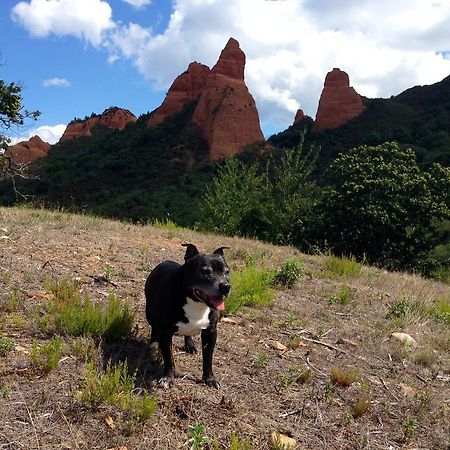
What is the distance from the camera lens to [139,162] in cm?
7338

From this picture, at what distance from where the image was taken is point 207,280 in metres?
3.72

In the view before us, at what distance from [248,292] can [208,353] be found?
8.06 ft

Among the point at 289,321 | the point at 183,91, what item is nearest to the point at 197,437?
the point at 289,321

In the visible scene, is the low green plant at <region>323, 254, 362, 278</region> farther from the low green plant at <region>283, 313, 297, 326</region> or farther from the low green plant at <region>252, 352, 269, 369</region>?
the low green plant at <region>252, 352, 269, 369</region>

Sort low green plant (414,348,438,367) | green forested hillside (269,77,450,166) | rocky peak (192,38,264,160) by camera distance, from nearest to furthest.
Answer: low green plant (414,348,438,367), green forested hillside (269,77,450,166), rocky peak (192,38,264,160)

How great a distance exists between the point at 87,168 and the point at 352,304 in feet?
233

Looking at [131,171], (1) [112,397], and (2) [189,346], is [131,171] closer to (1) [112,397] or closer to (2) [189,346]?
(2) [189,346]

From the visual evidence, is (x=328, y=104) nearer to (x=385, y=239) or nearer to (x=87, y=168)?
(x=87, y=168)

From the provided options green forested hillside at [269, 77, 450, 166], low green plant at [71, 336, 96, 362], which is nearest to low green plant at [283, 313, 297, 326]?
low green plant at [71, 336, 96, 362]

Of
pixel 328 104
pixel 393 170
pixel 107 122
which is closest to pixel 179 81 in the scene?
Result: pixel 107 122

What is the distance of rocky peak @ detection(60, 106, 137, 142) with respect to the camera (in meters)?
107

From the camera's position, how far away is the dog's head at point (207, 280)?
3656 millimetres

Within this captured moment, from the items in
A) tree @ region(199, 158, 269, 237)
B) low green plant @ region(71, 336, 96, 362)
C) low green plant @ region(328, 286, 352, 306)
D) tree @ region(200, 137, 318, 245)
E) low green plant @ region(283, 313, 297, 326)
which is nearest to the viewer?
low green plant @ region(71, 336, 96, 362)

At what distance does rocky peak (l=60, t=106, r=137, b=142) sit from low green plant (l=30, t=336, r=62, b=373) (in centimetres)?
10169
